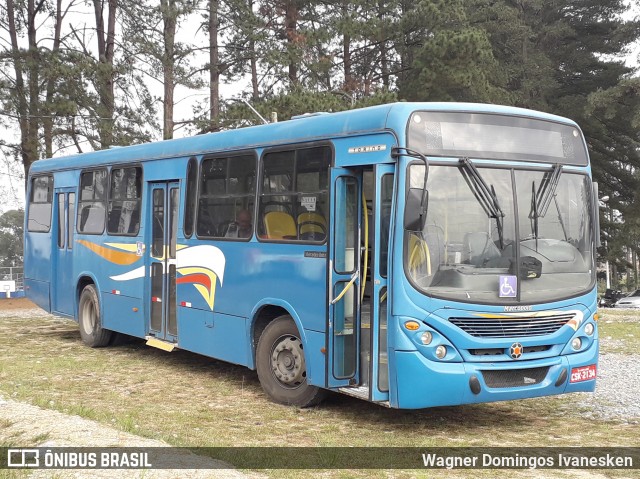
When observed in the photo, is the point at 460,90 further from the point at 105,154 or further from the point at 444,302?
the point at 444,302

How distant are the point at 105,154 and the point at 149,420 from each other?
6392 millimetres

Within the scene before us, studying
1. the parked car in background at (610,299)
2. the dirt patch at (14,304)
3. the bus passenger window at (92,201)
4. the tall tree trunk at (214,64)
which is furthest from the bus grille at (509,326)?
the parked car in background at (610,299)

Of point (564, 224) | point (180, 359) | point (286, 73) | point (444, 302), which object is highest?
point (286, 73)

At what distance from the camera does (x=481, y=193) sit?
8.16 meters

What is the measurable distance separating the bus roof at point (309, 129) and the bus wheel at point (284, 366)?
6.59ft

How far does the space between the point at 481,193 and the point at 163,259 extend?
5461 mm

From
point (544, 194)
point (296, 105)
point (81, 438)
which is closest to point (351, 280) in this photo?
point (544, 194)

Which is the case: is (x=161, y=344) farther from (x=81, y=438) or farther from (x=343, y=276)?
(x=81, y=438)

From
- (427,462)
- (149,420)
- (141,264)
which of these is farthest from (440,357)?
(141,264)

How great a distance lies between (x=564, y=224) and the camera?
8586 millimetres

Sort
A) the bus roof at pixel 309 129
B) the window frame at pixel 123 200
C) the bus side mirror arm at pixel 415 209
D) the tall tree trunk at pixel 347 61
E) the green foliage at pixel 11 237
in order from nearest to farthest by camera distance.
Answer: the bus side mirror arm at pixel 415 209
the bus roof at pixel 309 129
the window frame at pixel 123 200
the tall tree trunk at pixel 347 61
the green foliage at pixel 11 237

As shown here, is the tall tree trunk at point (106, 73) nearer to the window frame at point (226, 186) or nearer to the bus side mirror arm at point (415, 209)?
the window frame at point (226, 186)

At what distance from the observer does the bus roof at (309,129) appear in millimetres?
8297

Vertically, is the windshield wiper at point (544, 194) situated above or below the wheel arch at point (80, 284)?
above
